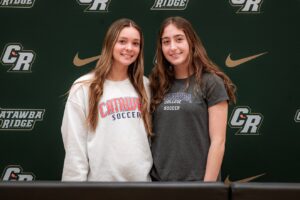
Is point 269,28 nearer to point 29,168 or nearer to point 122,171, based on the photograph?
point 122,171

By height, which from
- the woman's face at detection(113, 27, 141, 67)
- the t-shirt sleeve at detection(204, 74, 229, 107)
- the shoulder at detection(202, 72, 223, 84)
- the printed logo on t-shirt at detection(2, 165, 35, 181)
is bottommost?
the printed logo on t-shirt at detection(2, 165, 35, 181)

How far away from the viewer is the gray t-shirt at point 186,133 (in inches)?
79.4

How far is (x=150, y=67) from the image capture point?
2.93 meters

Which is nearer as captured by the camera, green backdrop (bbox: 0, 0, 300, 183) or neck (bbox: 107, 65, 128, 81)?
neck (bbox: 107, 65, 128, 81)

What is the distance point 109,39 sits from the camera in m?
2.09

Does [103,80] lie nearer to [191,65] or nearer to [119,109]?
[119,109]

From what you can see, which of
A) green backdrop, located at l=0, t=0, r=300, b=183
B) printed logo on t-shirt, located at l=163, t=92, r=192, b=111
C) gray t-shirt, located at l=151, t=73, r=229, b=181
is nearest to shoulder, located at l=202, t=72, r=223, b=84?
gray t-shirt, located at l=151, t=73, r=229, b=181

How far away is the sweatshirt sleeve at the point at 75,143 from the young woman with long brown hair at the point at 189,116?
38 cm

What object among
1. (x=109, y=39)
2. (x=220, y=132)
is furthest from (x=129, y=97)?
(x=220, y=132)

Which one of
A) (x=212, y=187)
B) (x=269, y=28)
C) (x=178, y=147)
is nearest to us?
(x=212, y=187)

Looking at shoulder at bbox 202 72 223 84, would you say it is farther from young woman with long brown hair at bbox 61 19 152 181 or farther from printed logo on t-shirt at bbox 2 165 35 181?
printed logo on t-shirt at bbox 2 165 35 181

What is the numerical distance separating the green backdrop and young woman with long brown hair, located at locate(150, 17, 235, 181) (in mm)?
835

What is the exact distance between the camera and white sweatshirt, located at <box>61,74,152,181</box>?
2014 mm

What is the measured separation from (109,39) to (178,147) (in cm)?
69
